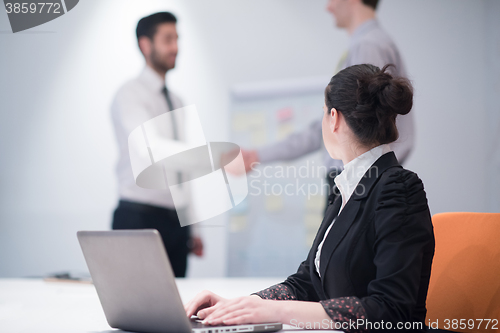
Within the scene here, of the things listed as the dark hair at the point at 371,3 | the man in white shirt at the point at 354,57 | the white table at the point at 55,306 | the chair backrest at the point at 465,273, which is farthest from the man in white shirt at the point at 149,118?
the chair backrest at the point at 465,273

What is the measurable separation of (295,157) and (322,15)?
1.04m

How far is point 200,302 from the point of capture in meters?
0.97

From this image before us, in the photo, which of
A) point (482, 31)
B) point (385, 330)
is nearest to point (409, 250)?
point (385, 330)

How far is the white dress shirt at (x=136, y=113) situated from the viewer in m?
3.03

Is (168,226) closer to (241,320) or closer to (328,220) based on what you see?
(328,220)

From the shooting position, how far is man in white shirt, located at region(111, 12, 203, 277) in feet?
9.76

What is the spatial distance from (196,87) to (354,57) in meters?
1.14

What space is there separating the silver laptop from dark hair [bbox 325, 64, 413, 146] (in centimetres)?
57

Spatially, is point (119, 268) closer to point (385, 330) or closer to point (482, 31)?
point (385, 330)

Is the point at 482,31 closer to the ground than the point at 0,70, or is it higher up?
closer to the ground

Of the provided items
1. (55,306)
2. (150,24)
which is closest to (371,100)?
(55,306)

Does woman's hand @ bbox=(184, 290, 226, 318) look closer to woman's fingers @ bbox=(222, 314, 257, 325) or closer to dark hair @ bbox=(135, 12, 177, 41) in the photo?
woman's fingers @ bbox=(222, 314, 257, 325)

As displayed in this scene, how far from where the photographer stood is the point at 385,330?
852mm

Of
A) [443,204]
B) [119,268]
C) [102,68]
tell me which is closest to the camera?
[119,268]
